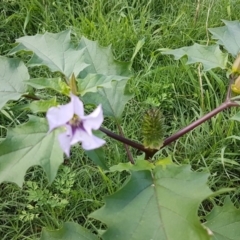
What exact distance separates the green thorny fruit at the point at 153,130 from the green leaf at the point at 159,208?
2.5 inches

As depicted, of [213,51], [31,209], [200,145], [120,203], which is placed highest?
[213,51]

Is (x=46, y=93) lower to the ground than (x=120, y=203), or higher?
lower

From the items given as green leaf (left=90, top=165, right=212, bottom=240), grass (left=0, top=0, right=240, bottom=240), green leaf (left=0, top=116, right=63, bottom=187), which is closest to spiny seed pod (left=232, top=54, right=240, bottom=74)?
green leaf (left=90, top=165, right=212, bottom=240)

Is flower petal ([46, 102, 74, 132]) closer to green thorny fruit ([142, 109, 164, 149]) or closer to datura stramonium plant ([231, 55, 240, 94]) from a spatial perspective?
green thorny fruit ([142, 109, 164, 149])

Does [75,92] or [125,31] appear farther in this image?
[125,31]

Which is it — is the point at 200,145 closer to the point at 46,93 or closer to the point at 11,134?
the point at 46,93

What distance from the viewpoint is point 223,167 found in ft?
6.02

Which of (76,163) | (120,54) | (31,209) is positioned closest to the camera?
(31,209)

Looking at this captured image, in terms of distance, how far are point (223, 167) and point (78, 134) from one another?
122 centimetres

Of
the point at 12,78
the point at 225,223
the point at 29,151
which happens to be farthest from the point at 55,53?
the point at 225,223

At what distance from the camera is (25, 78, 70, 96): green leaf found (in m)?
0.91

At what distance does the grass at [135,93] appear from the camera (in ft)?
5.77

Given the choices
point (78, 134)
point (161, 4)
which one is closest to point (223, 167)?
point (161, 4)

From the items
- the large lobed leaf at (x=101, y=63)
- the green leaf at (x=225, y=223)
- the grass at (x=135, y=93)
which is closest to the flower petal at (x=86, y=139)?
the large lobed leaf at (x=101, y=63)
